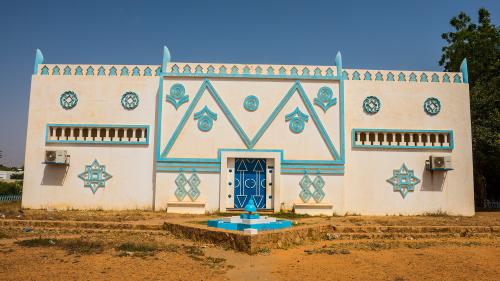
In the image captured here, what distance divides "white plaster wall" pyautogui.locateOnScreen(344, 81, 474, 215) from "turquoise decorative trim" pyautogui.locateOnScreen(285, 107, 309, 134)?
1.62 meters

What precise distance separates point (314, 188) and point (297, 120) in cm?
251

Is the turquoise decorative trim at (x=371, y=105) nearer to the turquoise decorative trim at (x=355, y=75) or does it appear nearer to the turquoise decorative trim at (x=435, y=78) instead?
the turquoise decorative trim at (x=355, y=75)

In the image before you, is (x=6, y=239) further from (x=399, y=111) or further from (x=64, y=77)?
(x=399, y=111)

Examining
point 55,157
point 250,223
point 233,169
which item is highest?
point 55,157

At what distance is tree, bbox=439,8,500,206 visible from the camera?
656 inches

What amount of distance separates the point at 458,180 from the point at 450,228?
4874 mm

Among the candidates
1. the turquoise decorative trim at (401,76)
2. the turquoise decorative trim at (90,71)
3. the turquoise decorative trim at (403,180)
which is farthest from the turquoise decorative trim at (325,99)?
the turquoise decorative trim at (90,71)

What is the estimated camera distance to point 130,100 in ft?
46.4

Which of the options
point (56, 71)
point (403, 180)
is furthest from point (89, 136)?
point (403, 180)

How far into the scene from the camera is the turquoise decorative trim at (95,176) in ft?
45.0

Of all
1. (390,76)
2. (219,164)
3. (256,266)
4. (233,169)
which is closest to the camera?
(256,266)

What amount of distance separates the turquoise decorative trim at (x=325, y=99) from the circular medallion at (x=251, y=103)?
7.08 feet

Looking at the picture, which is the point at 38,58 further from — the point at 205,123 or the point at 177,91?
the point at 205,123

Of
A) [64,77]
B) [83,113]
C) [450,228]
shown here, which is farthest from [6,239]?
[450,228]
